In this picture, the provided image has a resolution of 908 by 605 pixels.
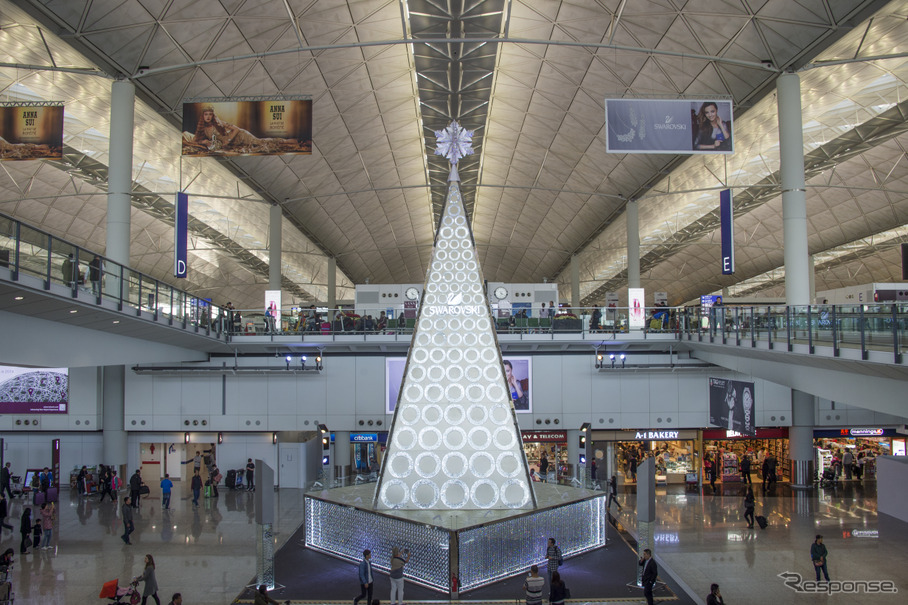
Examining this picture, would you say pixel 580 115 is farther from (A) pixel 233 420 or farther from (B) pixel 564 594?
(B) pixel 564 594

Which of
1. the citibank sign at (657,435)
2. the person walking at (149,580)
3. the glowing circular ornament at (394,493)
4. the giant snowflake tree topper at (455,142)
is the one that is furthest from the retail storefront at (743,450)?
the person walking at (149,580)

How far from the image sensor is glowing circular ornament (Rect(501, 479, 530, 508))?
1387 centimetres

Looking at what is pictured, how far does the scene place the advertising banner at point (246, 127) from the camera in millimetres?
19156

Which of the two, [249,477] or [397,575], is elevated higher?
[397,575]

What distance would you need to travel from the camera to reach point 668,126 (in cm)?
1794

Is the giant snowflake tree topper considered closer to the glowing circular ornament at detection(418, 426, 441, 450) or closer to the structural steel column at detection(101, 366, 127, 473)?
the glowing circular ornament at detection(418, 426, 441, 450)

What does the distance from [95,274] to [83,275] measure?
617 mm

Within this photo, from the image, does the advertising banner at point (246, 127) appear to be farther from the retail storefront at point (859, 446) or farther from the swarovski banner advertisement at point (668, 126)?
the retail storefront at point (859, 446)

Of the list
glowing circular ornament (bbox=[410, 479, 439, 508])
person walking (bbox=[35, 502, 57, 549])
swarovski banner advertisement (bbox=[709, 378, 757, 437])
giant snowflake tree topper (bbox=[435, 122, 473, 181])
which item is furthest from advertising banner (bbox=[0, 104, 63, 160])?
swarovski banner advertisement (bbox=[709, 378, 757, 437])

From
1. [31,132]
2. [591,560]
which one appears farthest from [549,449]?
[31,132]

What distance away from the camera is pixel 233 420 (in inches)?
1051

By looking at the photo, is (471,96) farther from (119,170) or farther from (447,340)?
(447,340)

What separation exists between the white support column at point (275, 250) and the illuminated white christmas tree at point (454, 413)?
20.4 metres

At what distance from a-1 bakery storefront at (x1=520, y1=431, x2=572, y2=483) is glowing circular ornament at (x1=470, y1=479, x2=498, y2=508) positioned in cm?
1224
